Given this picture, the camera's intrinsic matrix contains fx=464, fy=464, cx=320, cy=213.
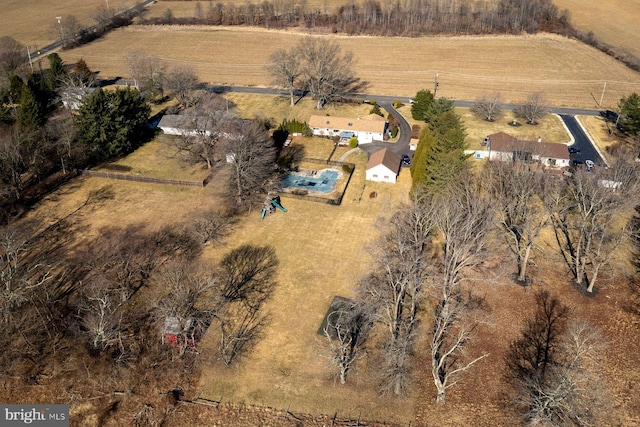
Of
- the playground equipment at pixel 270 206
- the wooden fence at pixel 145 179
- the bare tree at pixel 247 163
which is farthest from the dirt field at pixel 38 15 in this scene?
the playground equipment at pixel 270 206

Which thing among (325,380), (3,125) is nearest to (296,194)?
(325,380)

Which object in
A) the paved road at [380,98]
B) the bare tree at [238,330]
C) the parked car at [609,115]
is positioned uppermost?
the paved road at [380,98]

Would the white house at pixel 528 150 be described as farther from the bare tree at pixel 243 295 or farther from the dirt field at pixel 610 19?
the dirt field at pixel 610 19

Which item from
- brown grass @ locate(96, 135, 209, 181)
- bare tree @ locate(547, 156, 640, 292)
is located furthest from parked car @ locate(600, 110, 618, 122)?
brown grass @ locate(96, 135, 209, 181)

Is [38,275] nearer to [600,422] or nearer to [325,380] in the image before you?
[325,380]

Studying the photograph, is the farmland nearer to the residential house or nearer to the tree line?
the residential house

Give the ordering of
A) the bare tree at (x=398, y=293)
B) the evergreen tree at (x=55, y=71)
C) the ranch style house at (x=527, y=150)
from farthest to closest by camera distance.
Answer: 1. the evergreen tree at (x=55, y=71)
2. the ranch style house at (x=527, y=150)
3. the bare tree at (x=398, y=293)

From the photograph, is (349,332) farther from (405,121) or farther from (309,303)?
(405,121)
